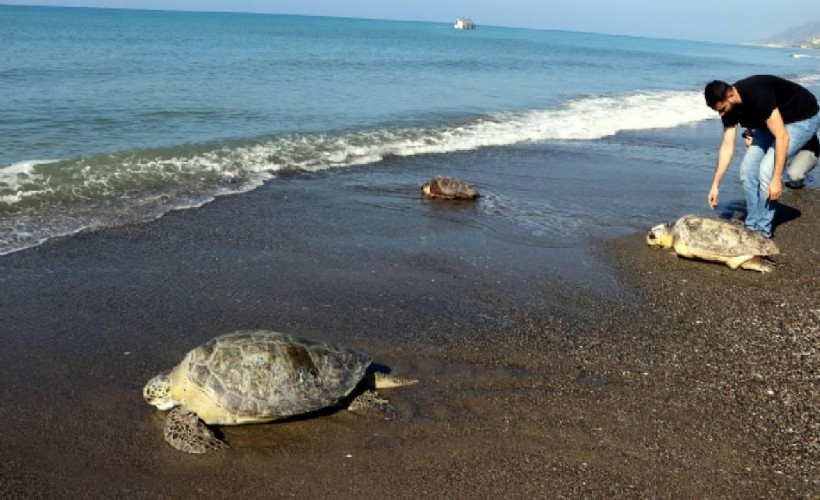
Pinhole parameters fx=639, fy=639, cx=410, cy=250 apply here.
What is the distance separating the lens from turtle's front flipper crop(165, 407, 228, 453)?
3863mm

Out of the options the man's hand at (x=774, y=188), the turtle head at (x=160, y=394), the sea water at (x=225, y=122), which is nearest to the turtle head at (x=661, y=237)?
the man's hand at (x=774, y=188)

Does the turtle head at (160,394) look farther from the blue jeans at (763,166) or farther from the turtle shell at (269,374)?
the blue jeans at (763,166)

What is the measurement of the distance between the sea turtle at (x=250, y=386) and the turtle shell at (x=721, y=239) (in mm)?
4713

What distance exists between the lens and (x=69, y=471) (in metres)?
3.66

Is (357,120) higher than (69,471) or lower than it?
higher

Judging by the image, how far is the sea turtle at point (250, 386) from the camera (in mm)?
4086

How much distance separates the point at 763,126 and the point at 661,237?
5.42 feet

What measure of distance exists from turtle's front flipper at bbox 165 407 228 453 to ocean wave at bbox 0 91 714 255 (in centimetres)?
395

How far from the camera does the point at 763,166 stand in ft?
24.7

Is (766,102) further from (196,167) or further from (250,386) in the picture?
(196,167)

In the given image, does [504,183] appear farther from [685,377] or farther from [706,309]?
[685,377]

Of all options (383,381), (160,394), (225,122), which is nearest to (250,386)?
(160,394)

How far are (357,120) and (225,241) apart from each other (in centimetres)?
928

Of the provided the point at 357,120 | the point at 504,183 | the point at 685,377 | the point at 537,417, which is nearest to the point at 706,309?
the point at 685,377
